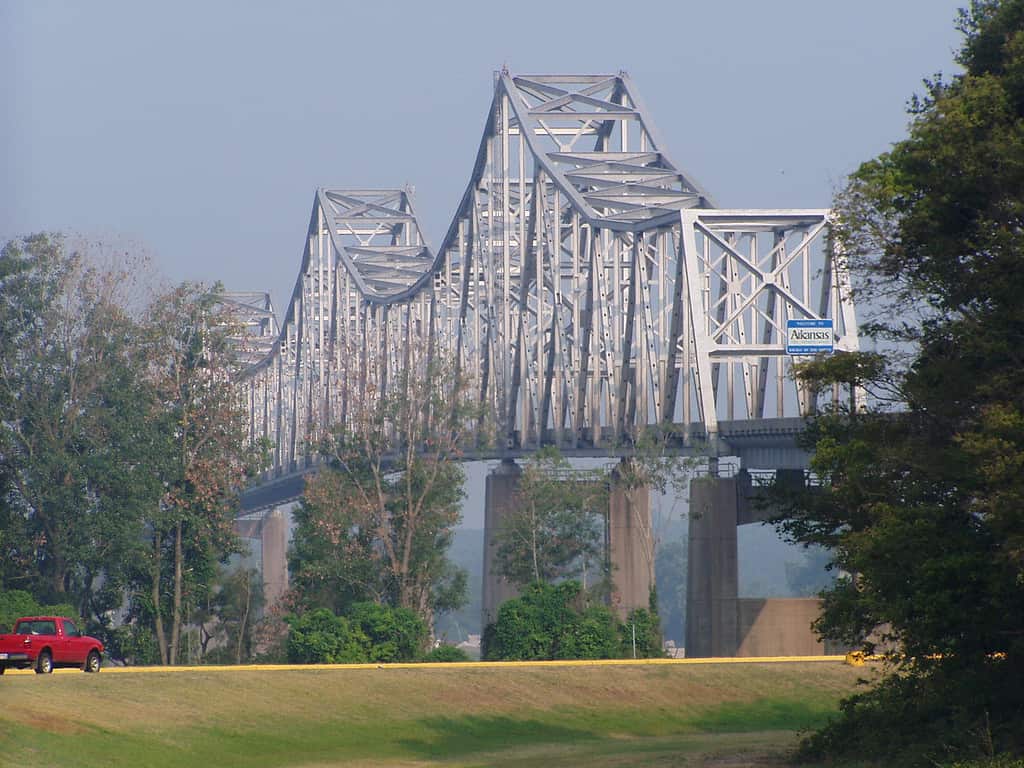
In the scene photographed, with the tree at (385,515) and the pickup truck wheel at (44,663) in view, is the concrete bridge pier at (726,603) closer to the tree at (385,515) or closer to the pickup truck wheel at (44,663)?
the tree at (385,515)

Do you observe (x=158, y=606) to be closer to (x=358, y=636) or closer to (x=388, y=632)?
(x=358, y=636)

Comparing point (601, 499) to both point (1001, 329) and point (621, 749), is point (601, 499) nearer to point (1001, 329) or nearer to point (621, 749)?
point (621, 749)

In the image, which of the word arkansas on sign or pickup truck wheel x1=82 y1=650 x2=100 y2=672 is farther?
the word arkansas on sign

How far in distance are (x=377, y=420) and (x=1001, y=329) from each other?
55790 millimetres

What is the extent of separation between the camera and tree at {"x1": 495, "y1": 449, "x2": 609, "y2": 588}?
8225cm

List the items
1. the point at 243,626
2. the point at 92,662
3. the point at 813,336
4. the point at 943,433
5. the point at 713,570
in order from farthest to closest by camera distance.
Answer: the point at 243,626
the point at 713,570
the point at 813,336
the point at 92,662
the point at 943,433

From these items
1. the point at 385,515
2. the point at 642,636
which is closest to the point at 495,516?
the point at 385,515

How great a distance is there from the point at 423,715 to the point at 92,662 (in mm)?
9466

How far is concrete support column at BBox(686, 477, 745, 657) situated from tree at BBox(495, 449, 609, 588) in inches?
248

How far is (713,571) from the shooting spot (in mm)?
76625

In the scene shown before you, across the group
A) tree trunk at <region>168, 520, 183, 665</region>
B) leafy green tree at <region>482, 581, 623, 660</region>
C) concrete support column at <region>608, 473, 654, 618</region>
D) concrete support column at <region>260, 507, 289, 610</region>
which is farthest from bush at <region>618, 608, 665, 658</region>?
concrete support column at <region>260, 507, 289, 610</region>

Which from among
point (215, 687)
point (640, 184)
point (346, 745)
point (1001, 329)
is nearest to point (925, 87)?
point (1001, 329)

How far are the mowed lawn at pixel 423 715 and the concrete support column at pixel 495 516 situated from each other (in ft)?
112

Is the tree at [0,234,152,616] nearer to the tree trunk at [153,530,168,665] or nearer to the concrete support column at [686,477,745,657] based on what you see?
the tree trunk at [153,530,168,665]
